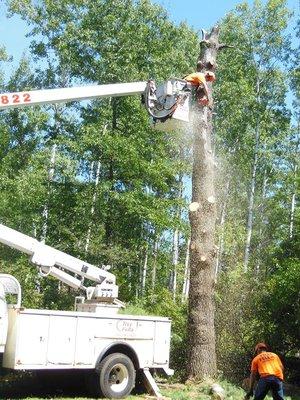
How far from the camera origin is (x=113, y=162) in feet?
76.2

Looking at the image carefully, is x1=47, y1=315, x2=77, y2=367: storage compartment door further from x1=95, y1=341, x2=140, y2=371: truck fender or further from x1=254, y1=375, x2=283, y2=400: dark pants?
x1=254, y1=375, x2=283, y2=400: dark pants

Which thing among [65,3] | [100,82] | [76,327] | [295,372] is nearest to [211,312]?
[76,327]

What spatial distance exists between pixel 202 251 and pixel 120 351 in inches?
133

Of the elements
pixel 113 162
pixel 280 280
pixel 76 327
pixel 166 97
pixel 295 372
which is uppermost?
pixel 113 162

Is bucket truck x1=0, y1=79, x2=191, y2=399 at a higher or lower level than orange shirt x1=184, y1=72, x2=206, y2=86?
lower

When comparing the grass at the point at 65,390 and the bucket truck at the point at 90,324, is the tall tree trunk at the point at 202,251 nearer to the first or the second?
the grass at the point at 65,390

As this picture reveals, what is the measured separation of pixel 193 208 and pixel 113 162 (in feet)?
31.9

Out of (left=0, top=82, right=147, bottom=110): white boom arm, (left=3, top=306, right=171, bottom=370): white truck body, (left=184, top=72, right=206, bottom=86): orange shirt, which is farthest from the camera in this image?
(left=184, top=72, right=206, bottom=86): orange shirt

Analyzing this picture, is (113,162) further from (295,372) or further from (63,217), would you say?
(295,372)

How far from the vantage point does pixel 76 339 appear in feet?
35.0

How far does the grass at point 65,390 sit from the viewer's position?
36.2 feet

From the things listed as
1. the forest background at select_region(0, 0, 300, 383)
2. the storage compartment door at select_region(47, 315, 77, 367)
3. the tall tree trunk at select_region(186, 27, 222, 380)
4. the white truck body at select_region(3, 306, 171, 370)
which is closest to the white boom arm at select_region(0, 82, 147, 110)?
the white truck body at select_region(3, 306, 171, 370)

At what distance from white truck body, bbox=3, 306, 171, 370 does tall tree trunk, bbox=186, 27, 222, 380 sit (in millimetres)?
1540

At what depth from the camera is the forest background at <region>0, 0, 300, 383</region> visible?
59.9 ft
